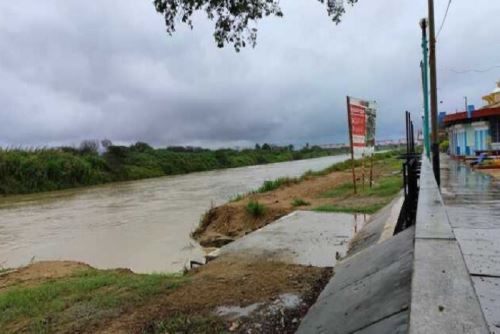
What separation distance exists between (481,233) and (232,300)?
351 cm

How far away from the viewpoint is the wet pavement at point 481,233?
351cm

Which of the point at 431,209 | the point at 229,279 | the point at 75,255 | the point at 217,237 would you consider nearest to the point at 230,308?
the point at 229,279

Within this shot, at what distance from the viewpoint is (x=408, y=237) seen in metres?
4.81

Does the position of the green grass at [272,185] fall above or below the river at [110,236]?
above

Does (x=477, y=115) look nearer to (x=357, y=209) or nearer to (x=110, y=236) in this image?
(x=357, y=209)

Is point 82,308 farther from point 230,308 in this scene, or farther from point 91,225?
point 91,225

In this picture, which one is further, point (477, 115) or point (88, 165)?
point (88, 165)

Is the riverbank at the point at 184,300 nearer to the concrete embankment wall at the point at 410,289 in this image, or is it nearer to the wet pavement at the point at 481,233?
the concrete embankment wall at the point at 410,289

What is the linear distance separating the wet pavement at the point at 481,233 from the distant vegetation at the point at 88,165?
41045 millimetres

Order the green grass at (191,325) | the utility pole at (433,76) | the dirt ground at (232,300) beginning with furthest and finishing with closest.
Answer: the utility pole at (433,76) < the dirt ground at (232,300) < the green grass at (191,325)

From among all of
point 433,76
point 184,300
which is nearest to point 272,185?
point 433,76

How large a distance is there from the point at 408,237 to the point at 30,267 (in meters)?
8.30

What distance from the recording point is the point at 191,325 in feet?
14.8

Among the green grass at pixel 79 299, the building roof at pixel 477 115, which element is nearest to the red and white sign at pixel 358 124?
the building roof at pixel 477 115
